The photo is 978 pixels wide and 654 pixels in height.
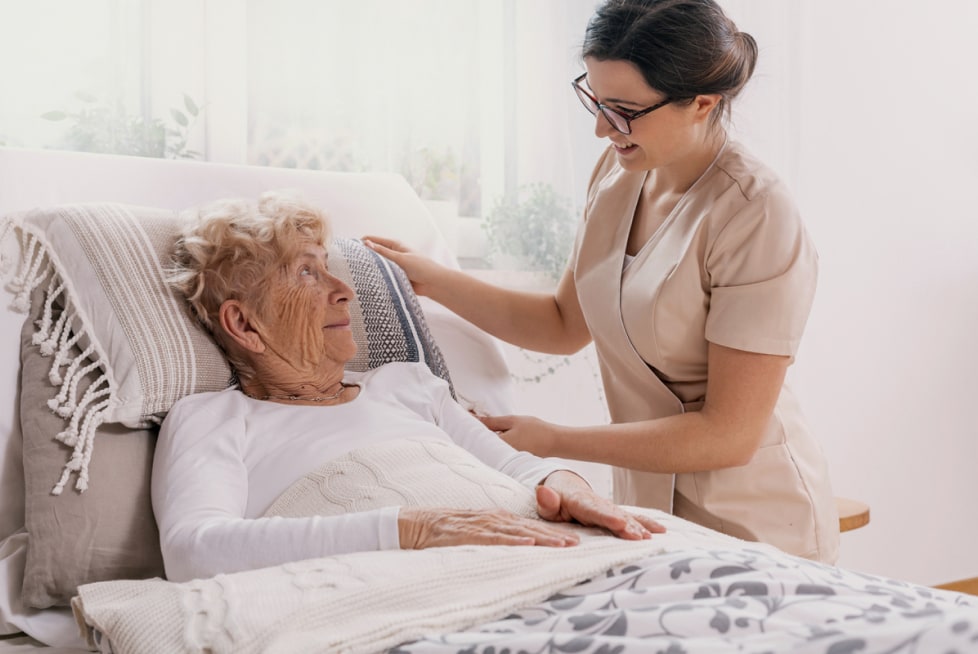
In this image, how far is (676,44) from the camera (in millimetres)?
1578

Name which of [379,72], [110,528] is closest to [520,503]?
[110,528]

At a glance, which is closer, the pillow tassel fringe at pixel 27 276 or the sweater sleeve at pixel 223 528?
the sweater sleeve at pixel 223 528

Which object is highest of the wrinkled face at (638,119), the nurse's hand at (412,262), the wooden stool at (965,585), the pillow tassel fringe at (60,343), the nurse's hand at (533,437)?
the wrinkled face at (638,119)

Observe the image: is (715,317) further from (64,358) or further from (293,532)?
(64,358)

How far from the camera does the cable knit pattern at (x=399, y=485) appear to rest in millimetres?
1349

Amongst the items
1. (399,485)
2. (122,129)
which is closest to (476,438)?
(399,485)

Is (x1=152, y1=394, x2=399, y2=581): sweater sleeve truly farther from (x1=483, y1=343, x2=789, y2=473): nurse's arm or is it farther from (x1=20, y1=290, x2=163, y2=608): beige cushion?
(x1=483, y1=343, x2=789, y2=473): nurse's arm

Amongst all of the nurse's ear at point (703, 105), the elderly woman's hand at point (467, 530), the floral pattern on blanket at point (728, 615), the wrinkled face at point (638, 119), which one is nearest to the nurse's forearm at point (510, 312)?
the wrinkled face at point (638, 119)

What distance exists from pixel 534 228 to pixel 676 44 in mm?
1128

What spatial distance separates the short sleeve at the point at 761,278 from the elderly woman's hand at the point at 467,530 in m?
0.55

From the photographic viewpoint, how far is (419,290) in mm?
1987

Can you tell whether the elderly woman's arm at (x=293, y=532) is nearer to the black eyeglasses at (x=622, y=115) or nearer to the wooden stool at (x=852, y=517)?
the black eyeglasses at (x=622, y=115)

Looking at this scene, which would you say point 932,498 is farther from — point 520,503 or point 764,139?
point 520,503

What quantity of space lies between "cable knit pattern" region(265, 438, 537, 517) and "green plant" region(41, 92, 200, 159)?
112cm
